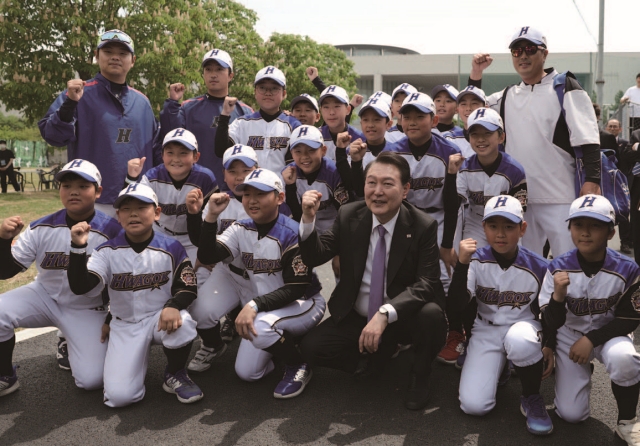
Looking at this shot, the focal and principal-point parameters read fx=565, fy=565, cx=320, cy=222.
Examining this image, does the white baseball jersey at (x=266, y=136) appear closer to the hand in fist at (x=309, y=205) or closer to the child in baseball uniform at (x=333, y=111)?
the child in baseball uniform at (x=333, y=111)

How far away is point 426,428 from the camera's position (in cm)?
367

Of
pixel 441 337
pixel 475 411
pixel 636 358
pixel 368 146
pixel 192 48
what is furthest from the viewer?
pixel 192 48

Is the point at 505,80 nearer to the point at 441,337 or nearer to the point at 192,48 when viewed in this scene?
the point at 192,48

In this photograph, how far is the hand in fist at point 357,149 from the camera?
494 centimetres

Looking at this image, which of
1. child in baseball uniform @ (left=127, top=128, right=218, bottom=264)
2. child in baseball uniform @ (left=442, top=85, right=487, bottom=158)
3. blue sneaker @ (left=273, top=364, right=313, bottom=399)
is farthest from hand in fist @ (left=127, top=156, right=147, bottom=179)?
child in baseball uniform @ (left=442, top=85, right=487, bottom=158)

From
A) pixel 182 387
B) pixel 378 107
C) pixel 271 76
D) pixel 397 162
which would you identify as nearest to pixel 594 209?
pixel 397 162

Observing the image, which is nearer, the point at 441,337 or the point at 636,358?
the point at 636,358

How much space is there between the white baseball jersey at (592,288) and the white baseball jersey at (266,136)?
3.14 metres

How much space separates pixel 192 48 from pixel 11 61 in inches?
250

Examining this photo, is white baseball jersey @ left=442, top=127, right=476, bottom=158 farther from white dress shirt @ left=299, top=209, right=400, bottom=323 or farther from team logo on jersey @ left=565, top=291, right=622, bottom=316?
Answer: team logo on jersey @ left=565, top=291, right=622, bottom=316

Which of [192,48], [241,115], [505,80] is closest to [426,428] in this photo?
[241,115]

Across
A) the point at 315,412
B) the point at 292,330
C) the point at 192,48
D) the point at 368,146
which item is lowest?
the point at 315,412

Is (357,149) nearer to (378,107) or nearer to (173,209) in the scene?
(378,107)

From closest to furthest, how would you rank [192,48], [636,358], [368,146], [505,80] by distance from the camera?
1. [636,358]
2. [368,146]
3. [505,80]
4. [192,48]
